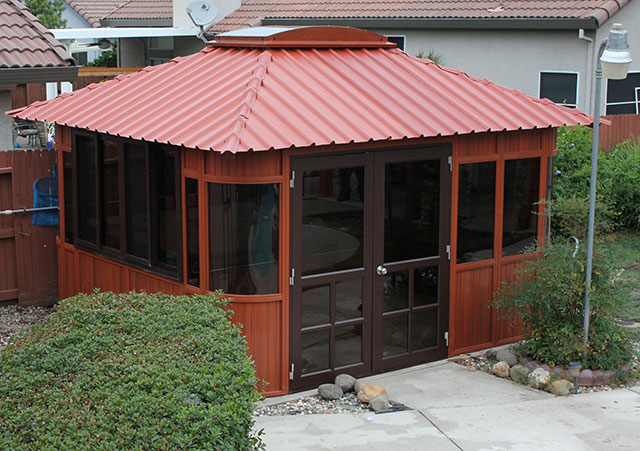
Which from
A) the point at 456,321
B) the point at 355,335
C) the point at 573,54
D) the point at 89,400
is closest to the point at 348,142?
the point at 355,335

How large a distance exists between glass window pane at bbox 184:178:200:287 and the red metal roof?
51cm

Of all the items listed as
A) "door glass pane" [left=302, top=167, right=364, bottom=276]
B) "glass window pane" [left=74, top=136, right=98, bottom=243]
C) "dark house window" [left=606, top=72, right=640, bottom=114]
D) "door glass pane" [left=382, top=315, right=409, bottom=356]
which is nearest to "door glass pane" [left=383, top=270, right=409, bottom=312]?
"door glass pane" [left=382, top=315, right=409, bottom=356]

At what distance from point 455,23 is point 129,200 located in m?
11.4

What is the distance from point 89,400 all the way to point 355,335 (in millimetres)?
3851

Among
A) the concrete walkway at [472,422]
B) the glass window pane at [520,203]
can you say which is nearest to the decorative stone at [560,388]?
the concrete walkway at [472,422]

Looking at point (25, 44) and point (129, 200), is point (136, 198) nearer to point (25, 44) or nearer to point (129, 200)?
point (129, 200)

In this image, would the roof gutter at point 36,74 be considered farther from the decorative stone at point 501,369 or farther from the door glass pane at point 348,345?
the decorative stone at point 501,369

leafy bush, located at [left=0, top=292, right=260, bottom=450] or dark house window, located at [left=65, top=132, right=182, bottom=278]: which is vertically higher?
dark house window, located at [left=65, top=132, right=182, bottom=278]

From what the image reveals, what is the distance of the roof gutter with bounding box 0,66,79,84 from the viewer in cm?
924

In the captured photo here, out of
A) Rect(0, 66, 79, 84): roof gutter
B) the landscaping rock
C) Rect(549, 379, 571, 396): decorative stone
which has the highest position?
Rect(0, 66, 79, 84): roof gutter

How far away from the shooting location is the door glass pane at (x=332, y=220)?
7.70 meters

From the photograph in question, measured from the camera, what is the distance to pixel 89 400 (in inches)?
179

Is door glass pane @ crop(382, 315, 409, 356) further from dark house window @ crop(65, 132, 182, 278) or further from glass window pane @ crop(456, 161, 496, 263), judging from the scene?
dark house window @ crop(65, 132, 182, 278)

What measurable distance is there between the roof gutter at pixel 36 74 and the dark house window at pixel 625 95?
1071 cm
